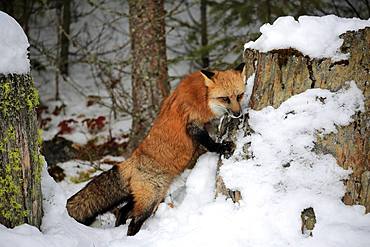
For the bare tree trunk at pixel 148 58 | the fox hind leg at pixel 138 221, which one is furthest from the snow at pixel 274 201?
the bare tree trunk at pixel 148 58

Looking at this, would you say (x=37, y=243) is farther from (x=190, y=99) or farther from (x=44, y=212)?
(x=190, y=99)

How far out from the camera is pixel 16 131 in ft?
11.2

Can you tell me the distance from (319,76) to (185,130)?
163 centimetres

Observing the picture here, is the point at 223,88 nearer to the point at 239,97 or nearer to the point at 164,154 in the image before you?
the point at 239,97

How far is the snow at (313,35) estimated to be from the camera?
3717 mm

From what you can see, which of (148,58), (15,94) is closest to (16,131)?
(15,94)

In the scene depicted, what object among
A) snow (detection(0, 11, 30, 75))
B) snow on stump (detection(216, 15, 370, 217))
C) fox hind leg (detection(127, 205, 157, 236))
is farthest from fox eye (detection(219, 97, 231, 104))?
snow (detection(0, 11, 30, 75))

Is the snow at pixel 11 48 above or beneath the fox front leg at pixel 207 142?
above

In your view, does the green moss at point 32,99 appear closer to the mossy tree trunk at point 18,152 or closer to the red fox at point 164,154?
the mossy tree trunk at point 18,152

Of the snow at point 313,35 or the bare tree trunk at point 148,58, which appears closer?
the snow at point 313,35

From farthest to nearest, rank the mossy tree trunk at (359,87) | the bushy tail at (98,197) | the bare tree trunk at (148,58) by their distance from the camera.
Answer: the bare tree trunk at (148,58), the bushy tail at (98,197), the mossy tree trunk at (359,87)

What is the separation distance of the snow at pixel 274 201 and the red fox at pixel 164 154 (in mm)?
551

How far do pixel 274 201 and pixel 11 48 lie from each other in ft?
8.03

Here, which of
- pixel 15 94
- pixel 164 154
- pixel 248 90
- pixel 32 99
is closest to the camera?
pixel 15 94
